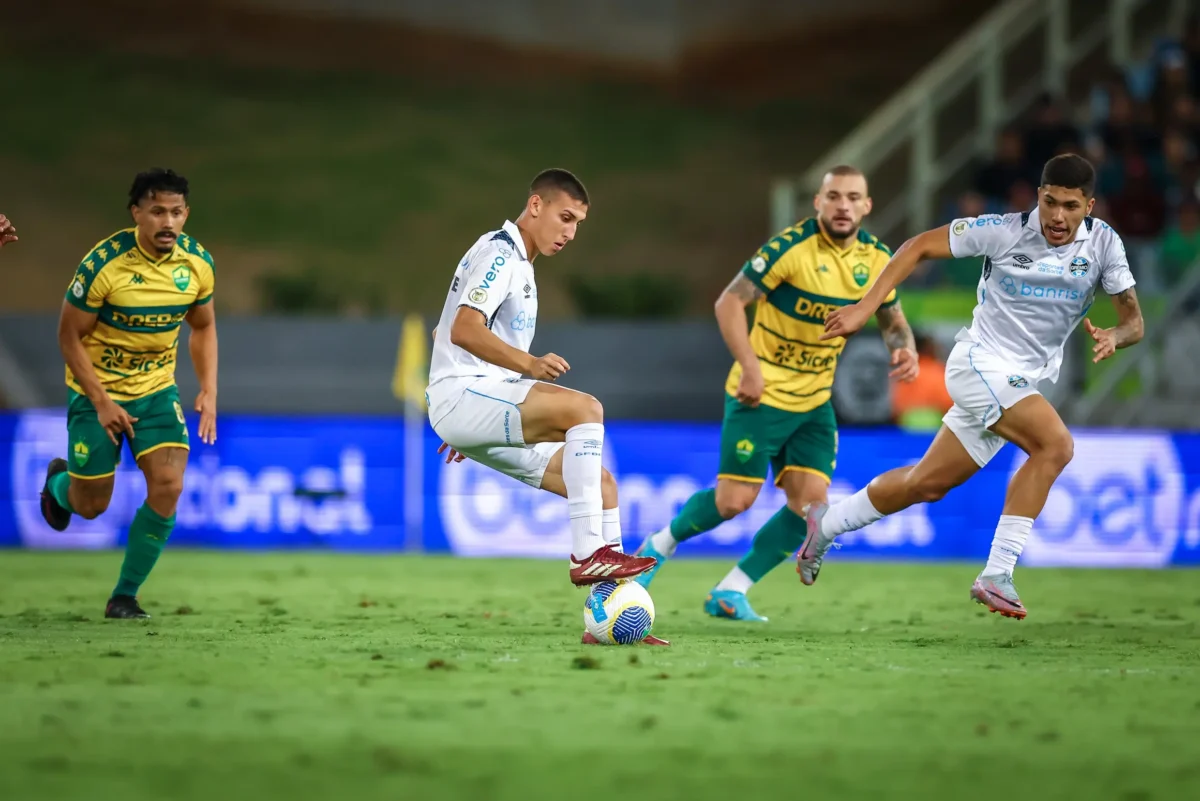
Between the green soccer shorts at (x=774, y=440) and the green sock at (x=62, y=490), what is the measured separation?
3552mm

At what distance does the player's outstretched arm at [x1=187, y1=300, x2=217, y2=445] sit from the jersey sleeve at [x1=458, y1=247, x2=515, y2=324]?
2.17 m

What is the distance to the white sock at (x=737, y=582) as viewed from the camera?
8.62m

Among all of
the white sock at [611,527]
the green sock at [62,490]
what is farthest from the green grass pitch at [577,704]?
the green sock at [62,490]

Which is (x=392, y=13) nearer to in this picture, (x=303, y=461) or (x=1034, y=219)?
(x=303, y=461)

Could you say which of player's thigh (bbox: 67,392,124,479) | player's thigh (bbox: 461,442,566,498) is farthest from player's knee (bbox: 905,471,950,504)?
player's thigh (bbox: 67,392,124,479)

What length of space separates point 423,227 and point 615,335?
9418mm

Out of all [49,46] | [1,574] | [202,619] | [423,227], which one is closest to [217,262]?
[423,227]

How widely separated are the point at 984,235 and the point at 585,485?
240 cm

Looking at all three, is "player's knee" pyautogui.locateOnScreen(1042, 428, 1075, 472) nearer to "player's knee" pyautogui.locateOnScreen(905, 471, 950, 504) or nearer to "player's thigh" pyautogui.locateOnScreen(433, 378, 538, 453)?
"player's knee" pyautogui.locateOnScreen(905, 471, 950, 504)

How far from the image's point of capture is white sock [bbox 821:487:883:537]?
793 cm

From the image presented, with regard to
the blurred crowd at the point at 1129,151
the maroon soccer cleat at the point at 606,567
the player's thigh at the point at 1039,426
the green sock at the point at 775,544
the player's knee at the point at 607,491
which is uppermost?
the blurred crowd at the point at 1129,151

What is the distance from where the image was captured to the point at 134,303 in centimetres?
800

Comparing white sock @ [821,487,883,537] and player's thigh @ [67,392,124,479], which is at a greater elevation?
player's thigh @ [67,392,124,479]

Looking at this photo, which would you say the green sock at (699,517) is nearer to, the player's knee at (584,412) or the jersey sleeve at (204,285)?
the player's knee at (584,412)
